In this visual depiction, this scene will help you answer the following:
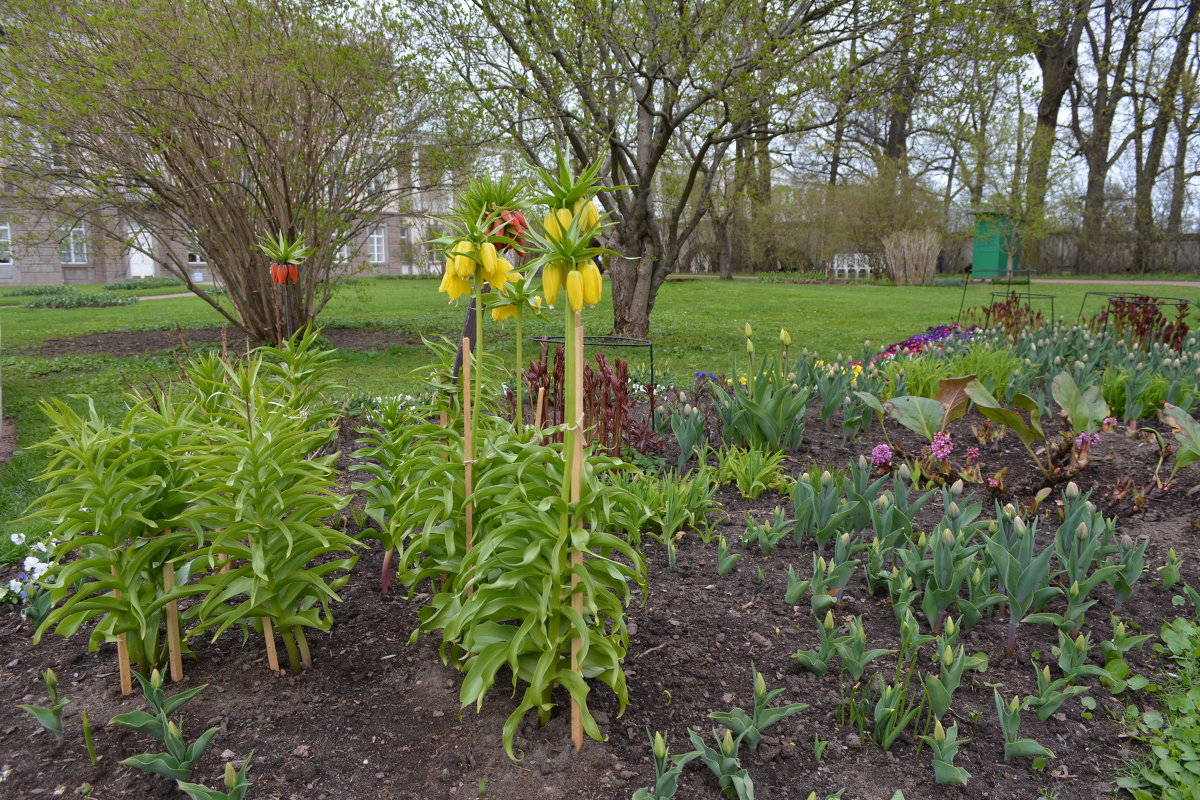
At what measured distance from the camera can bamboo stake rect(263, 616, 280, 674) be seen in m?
2.06

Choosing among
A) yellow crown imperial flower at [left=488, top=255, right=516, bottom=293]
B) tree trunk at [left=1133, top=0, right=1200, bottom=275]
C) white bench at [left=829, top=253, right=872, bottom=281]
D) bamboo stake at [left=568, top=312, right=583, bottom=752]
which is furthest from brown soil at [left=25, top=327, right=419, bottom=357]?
tree trunk at [left=1133, top=0, right=1200, bottom=275]

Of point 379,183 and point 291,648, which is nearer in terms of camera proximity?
point 291,648

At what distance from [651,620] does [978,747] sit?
0.96 m

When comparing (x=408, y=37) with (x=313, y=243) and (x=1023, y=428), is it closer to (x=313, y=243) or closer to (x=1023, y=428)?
(x=313, y=243)

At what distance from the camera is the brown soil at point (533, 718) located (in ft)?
5.81

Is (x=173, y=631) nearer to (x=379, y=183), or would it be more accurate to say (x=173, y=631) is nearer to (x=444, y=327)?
(x=379, y=183)

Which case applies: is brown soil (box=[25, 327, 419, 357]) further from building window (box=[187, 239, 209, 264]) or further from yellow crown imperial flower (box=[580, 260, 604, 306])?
yellow crown imperial flower (box=[580, 260, 604, 306])

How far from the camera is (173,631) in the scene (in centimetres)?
205

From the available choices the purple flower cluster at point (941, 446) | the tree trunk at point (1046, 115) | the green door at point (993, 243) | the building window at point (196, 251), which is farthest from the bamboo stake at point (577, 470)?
the tree trunk at point (1046, 115)

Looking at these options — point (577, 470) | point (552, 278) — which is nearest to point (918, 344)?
point (577, 470)

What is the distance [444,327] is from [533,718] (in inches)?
379

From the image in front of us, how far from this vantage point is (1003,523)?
2715mm

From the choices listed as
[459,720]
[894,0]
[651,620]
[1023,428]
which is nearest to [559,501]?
[459,720]

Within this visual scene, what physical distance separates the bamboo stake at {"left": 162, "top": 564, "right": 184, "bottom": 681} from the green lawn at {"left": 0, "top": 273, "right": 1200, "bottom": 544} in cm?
98
